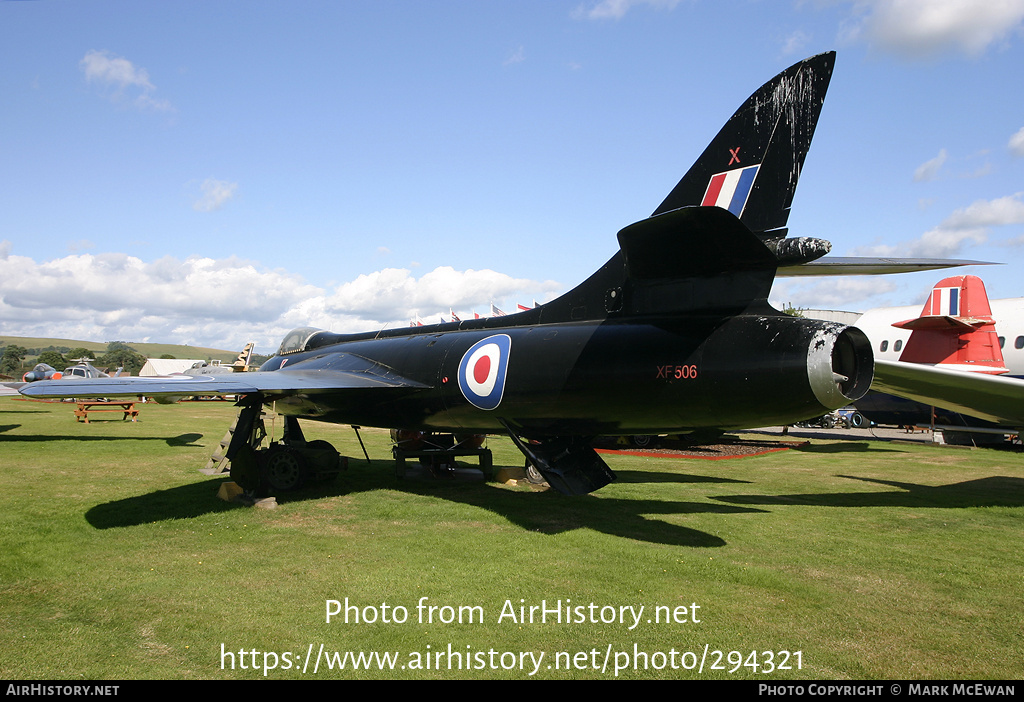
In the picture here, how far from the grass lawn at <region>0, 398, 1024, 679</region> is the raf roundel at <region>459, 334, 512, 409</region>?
186cm

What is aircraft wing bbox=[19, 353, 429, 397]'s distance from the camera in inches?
330

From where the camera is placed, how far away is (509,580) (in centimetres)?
637

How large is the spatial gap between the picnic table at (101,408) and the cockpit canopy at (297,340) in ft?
58.7

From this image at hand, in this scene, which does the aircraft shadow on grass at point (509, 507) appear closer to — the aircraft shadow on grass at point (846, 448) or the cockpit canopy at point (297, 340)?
the cockpit canopy at point (297, 340)

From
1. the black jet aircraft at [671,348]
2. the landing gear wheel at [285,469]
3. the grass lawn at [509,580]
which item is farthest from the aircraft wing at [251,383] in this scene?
the grass lawn at [509,580]

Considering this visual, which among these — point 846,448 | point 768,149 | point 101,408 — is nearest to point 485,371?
point 768,149

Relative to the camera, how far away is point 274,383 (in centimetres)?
994

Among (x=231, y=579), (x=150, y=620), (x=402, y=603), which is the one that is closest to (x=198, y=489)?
(x=231, y=579)

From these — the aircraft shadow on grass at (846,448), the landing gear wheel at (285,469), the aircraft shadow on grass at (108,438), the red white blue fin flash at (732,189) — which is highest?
the red white blue fin flash at (732,189)

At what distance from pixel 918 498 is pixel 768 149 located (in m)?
7.72

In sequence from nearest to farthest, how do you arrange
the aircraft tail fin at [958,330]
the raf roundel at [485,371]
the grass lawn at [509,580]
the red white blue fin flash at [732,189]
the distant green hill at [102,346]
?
the grass lawn at [509,580]
the red white blue fin flash at [732,189]
the raf roundel at [485,371]
the aircraft tail fin at [958,330]
the distant green hill at [102,346]

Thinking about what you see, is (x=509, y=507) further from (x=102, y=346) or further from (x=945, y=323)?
(x=102, y=346)

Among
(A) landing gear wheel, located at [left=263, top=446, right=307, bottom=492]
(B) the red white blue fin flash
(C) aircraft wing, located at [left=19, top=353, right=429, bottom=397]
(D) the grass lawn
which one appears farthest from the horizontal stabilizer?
(A) landing gear wheel, located at [left=263, top=446, right=307, bottom=492]

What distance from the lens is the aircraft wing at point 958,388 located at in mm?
11578
